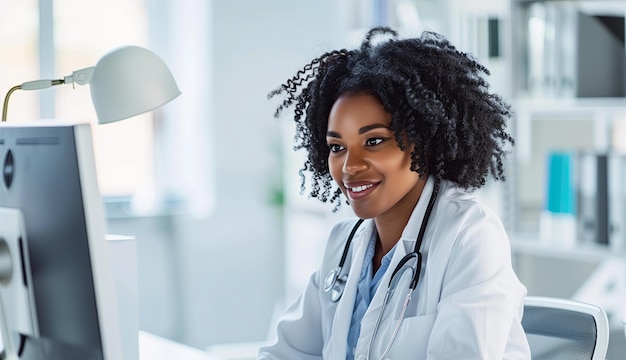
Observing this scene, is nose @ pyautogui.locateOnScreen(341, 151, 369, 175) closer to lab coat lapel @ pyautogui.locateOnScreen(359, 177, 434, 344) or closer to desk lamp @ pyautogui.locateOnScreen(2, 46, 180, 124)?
lab coat lapel @ pyautogui.locateOnScreen(359, 177, 434, 344)

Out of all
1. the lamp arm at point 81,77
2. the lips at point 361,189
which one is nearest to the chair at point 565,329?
the lips at point 361,189

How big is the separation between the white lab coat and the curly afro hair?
0.22ft

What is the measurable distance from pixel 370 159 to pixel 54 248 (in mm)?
696

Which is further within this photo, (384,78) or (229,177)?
(229,177)

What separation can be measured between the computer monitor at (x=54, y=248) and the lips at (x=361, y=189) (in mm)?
638

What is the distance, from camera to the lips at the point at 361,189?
66.2 inches

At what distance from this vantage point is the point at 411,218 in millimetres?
1701

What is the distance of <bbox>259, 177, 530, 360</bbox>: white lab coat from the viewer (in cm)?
148

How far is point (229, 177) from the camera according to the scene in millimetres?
4305

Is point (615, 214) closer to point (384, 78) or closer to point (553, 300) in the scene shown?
point (553, 300)

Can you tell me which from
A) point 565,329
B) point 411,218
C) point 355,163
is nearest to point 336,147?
point 355,163

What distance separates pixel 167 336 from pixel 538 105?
215cm

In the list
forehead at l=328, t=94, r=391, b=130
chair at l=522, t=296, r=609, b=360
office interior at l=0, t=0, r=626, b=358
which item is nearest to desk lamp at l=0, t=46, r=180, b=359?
forehead at l=328, t=94, r=391, b=130

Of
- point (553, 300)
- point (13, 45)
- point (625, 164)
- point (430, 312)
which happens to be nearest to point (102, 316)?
point (430, 312)
